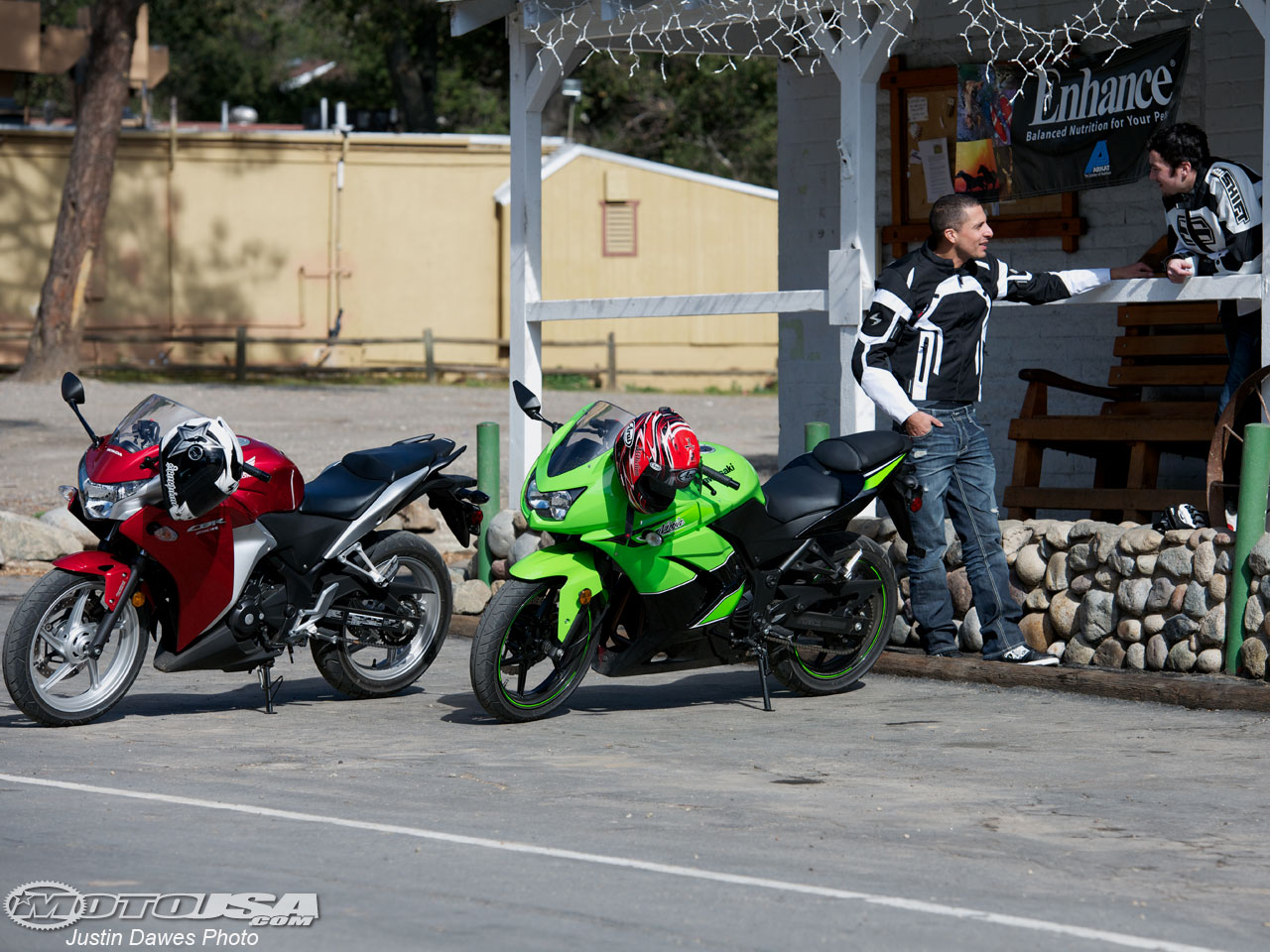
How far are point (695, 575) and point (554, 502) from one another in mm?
689

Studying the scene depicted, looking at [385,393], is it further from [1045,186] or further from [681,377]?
[1045,186]

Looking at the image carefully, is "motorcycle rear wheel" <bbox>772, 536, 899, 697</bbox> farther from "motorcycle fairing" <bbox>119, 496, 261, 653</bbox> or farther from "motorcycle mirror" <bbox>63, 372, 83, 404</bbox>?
"motorcycle mirror" <bbox>63, 372, 83, 404</bbox>

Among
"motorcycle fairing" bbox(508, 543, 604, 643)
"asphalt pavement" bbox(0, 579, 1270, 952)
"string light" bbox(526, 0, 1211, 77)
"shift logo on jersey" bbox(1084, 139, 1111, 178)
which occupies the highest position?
"string light" bbox(526, 0, 1211, 77)

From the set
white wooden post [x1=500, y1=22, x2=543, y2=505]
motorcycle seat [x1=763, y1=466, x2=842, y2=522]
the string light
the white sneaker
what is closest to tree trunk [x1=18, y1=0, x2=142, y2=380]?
the string light

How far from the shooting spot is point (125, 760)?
668 centimetres

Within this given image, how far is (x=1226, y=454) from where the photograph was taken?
8523mm

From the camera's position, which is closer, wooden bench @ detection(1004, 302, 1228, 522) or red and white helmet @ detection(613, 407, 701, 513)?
red and white helmet @ detection(613, 407, 701, 513)

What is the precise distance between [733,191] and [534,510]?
1024 inches

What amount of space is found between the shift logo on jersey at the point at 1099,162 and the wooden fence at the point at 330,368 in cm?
2107

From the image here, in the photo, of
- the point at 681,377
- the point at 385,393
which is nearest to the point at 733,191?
the point at 681,377

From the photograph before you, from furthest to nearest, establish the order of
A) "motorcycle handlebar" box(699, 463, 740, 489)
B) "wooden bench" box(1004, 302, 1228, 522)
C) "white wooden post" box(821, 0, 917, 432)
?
"wooden bench" box(1004, 302, 1228, 522), "white wooden post" box(821, 0, 917, 432), "motorcycle handlebar" box(699, 463, 740, 489)

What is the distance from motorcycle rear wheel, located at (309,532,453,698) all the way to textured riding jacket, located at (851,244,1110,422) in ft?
6.71

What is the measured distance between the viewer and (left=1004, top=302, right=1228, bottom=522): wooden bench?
9938mm

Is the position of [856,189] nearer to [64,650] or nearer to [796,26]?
[796,26]
